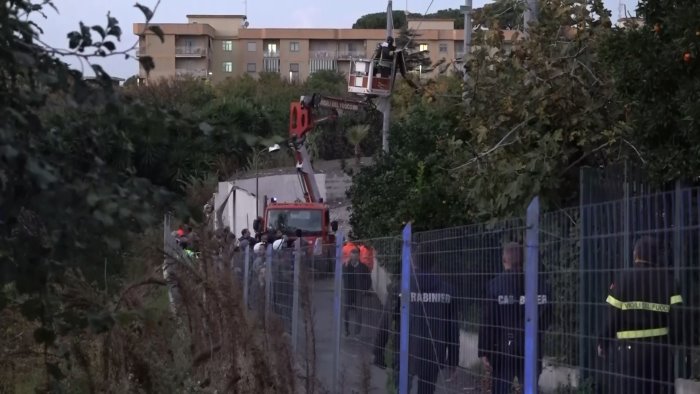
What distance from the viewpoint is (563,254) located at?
5742 millimetres

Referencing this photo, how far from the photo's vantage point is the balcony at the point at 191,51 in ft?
316

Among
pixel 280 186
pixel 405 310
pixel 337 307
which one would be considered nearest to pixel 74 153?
pixel 405 310

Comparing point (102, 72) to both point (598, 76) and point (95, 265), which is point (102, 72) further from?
point (598, 76)

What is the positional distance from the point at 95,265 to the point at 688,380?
2.37 meters

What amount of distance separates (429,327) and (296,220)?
23.5 meters

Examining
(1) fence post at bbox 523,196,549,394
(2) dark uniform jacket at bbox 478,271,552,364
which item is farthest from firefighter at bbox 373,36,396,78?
(1) fence post at bbox 523,196,549,394

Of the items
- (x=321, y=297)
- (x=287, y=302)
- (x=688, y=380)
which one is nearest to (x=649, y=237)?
(x=688, y=380)

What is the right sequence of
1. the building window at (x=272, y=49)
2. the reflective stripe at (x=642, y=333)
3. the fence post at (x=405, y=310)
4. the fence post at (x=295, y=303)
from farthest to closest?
the building window at (x=272, y=49) < the fence post at (x=295, y=303) < the fence post at (x=405, y=310) < the reflective stripe at (x=642, y=333)

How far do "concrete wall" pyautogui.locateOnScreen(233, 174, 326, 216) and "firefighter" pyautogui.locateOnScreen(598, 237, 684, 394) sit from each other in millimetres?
36060

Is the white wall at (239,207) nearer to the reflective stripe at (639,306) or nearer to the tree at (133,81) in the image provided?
the tree at (133,81)

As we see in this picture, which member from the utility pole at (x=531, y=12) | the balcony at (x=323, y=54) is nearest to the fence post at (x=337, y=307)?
the utility pole at (x=531, y=12)

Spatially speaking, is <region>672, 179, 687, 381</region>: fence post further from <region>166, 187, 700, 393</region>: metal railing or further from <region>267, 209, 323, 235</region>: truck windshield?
<region>267, 209, 323, 235</region>: truck windshield

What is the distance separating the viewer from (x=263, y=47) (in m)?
102

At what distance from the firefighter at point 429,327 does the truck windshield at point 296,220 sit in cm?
2231
